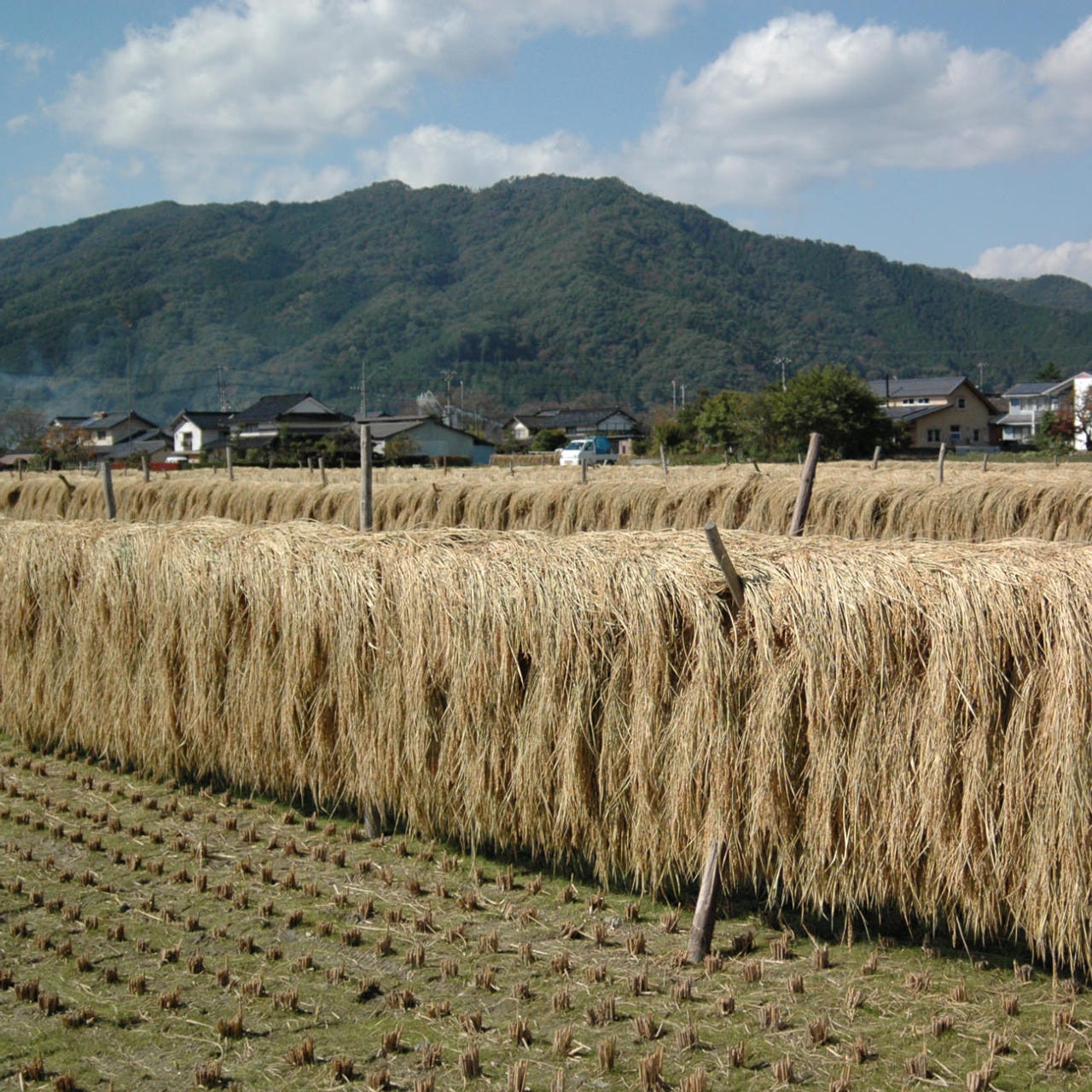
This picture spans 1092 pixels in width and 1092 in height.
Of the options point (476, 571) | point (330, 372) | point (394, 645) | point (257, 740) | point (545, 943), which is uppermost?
point (330, 372)

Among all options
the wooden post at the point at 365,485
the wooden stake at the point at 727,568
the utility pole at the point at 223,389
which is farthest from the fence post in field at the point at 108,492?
the utility pole at the point at 223,389

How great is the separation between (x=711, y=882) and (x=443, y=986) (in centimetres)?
136

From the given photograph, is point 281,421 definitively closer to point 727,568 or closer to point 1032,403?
point 1032,403

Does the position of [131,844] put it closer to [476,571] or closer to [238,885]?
[238,885]

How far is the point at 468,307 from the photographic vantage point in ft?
418

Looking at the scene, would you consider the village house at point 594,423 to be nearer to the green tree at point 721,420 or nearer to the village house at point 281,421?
the village house at point 281,421

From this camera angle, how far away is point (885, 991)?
15.4ft

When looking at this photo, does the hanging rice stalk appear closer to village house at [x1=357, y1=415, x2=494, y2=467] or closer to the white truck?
the white truck

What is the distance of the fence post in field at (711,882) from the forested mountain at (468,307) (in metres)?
89.8

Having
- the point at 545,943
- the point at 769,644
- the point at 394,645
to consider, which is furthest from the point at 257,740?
the point at 769,644

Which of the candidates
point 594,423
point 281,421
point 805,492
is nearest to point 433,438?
point 281,421

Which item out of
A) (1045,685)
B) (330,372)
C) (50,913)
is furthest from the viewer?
(330,372)

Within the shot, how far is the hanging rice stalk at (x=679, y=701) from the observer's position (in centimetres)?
475

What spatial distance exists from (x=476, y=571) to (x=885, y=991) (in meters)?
3.02
